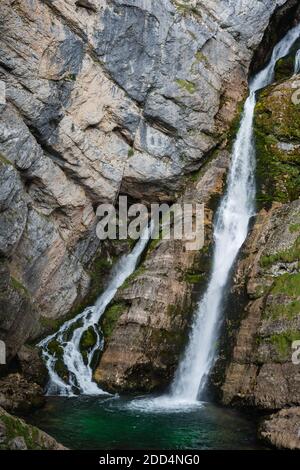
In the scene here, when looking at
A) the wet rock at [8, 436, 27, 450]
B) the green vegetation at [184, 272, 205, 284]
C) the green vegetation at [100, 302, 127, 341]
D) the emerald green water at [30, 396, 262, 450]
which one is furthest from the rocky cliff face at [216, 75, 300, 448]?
the wet rock at [8, 436, 27, 450]

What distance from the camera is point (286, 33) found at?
1209 inches

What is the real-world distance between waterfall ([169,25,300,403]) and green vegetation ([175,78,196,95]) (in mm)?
3234

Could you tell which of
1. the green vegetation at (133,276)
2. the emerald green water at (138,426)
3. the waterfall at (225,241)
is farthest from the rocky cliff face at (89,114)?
the emerald green water at (138,426)

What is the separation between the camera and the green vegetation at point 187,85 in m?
25.7

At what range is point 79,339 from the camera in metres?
22.1

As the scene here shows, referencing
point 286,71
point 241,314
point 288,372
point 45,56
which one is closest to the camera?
point 288,372

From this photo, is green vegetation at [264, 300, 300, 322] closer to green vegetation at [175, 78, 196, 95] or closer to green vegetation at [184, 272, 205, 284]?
green vegetation at [184, 272, 205, 284]

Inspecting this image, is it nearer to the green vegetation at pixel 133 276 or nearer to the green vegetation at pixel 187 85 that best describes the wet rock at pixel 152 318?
the green vegetation at pixel 133 276

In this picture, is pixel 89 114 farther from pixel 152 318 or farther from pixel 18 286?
pixel 152 318

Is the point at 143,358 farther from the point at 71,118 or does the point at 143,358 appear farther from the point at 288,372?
the point at 71,118

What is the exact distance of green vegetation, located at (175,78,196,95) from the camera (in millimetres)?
25719

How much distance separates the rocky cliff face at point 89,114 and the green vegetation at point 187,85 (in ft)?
0.17

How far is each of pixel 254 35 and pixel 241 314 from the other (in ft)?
52.3

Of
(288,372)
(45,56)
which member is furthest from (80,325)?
(45,56)
